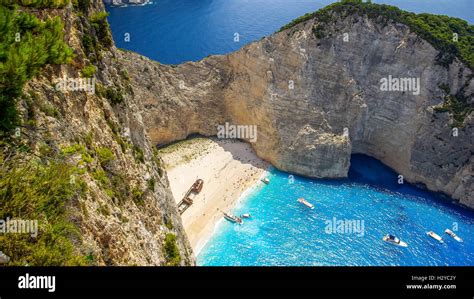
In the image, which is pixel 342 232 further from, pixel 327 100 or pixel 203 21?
pixel 203 21

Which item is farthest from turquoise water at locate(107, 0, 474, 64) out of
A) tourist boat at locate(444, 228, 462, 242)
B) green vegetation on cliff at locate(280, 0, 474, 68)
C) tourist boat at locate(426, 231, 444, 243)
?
tourist boat at locate(444, 228, 462, 242)

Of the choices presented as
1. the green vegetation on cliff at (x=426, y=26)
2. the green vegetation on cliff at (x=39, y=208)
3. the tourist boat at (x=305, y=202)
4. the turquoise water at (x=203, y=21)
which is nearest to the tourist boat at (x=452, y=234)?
the tourist boat at (x=305, y=202)

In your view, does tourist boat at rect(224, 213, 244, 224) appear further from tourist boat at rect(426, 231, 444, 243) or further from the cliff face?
tourist boat at rect(426, 231, 444, 243)

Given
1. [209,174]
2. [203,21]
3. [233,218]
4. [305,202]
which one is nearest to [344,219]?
[305,202]

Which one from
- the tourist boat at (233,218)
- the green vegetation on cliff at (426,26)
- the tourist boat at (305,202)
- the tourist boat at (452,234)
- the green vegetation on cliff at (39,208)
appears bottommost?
the tourist boat at (452,234)

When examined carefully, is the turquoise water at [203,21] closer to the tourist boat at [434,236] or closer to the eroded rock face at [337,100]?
the eroded rock face at [337,100]

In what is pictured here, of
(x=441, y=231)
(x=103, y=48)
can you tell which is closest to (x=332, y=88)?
(x=441, y=231)

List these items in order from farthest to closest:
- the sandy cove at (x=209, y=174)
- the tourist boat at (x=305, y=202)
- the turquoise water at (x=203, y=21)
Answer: the turquoise water at (x=203, y=21) → the tourist boat at (x=305, y=202) → the sandy cove at (x=209, y=174)

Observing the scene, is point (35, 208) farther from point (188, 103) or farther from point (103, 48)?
point (188, 103)
